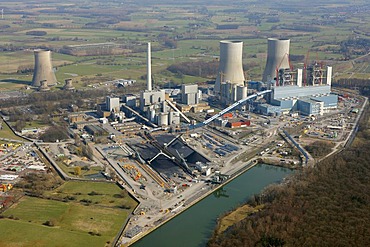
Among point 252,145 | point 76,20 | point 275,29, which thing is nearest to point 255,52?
point 275,29

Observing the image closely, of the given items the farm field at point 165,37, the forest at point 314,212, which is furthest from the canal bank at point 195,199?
the farm field at point 165,37

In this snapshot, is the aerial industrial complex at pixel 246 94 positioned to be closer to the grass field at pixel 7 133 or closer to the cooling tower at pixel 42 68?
the grass field at pixel 7 133

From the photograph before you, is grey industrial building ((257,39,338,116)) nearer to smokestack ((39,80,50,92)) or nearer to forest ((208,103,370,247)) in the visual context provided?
forest ((208,103,370,247))

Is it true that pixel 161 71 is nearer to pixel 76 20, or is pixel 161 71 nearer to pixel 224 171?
pixel 224 171

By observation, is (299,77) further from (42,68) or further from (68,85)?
(42,68)

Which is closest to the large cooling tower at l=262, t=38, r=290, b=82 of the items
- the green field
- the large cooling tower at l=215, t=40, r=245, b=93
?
the large cooling tower at l=215, t=40, r=245, b=93

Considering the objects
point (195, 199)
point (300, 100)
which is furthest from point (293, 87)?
point (195, 199)
